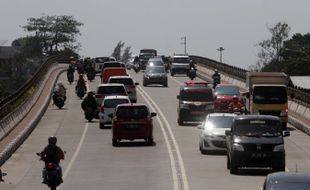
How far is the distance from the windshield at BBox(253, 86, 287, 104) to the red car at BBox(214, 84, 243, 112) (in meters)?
5.68

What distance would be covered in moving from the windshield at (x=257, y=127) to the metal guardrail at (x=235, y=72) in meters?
23.3

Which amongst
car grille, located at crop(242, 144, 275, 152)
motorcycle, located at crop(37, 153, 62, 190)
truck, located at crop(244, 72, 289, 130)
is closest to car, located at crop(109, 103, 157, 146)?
truck, located at crop(244, 72, 289, 130)

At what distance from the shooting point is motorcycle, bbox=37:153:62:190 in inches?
893

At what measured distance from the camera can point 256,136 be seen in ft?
99.7

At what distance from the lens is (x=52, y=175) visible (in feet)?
74.6

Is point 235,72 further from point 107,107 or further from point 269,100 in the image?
point 107,107

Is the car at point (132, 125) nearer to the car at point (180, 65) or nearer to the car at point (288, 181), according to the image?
the car at point (288, 181)

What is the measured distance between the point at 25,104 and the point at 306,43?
137m

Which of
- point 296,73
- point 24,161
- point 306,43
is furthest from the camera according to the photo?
point 306,43

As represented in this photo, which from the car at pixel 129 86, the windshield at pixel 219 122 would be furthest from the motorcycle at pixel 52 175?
the car at pixel 129 86

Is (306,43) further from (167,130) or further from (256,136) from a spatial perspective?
(256,136)

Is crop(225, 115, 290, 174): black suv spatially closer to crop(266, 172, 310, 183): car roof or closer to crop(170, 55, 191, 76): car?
crop(266, 172, 310, 183): car roof

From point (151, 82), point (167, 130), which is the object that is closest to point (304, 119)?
point (167, 130)

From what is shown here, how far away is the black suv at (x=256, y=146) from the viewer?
98.1 ft
